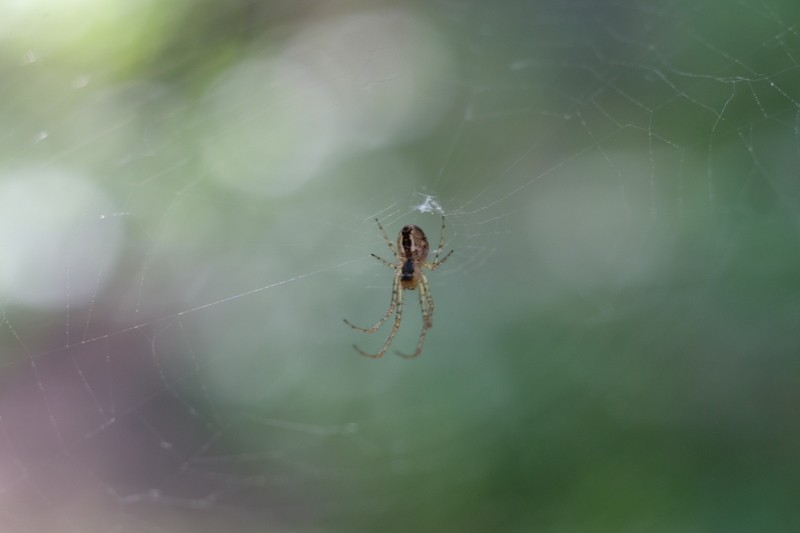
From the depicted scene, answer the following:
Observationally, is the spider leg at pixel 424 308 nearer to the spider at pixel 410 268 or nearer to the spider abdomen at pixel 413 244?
the spider at pixel 410 268

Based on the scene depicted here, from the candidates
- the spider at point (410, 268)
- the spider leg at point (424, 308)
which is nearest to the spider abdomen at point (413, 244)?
the spider at point (410, 268)

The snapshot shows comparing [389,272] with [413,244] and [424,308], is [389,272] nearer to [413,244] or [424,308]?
[424,308]

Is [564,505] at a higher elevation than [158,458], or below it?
below

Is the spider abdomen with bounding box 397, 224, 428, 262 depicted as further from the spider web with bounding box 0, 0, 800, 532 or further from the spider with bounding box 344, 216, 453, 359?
the spider web with bounding box 0, 0, 800, 532

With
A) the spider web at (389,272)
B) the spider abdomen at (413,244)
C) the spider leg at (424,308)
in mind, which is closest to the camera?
the spider abdomen at (413,244)

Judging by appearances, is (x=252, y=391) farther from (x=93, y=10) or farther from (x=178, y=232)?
(x=93, y=10)

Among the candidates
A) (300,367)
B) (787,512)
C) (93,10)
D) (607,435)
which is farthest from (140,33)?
(787,512)

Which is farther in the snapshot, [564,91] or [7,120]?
[564,91]

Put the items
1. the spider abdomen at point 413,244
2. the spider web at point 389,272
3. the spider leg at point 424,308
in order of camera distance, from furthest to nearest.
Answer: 1. the spider leg at point 424,308
2. the spider web at point 389,272
3. the spider abdomen at point 413,244
